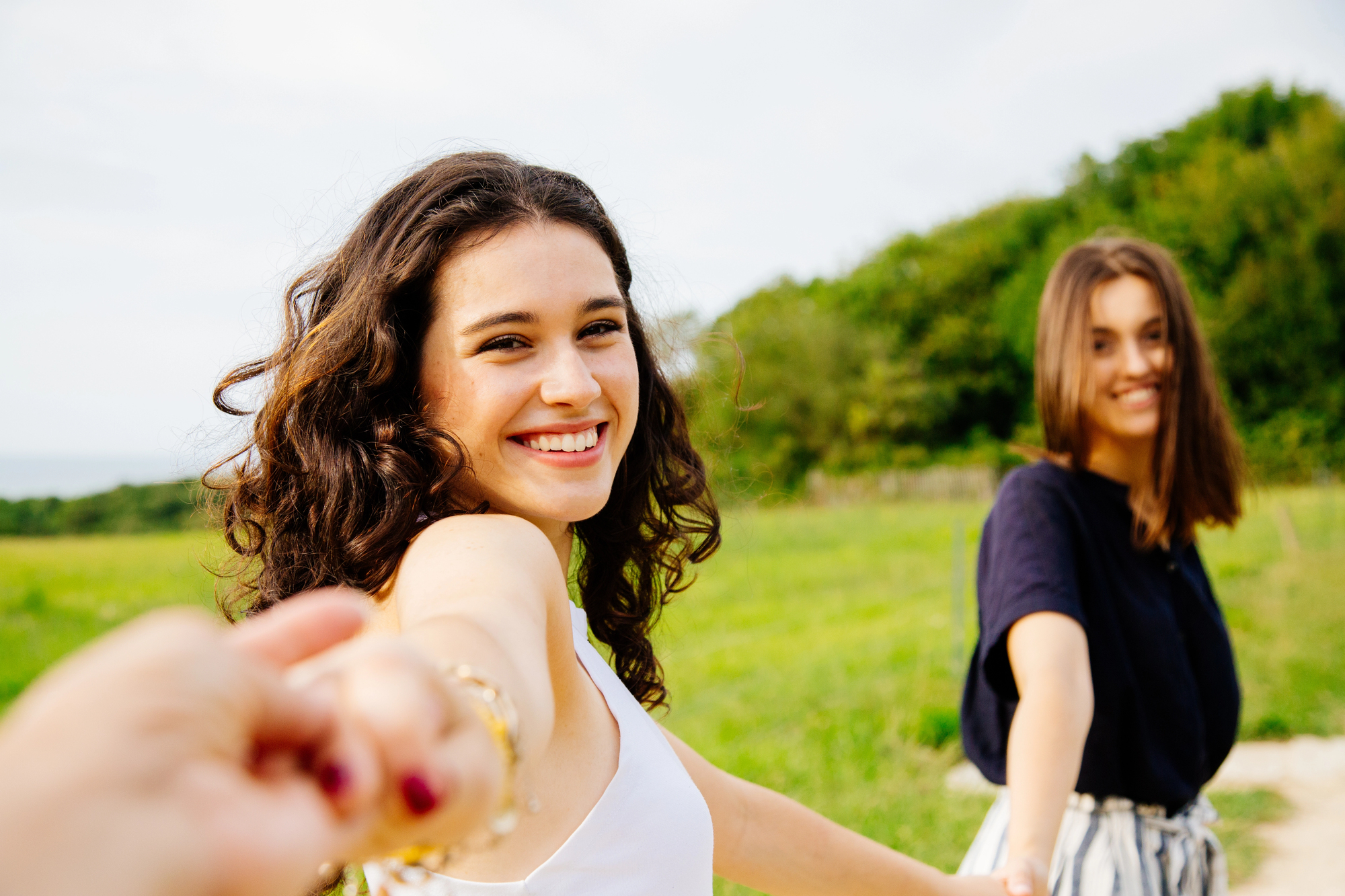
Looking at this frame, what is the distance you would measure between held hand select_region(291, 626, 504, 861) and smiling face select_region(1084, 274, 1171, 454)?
215 cm

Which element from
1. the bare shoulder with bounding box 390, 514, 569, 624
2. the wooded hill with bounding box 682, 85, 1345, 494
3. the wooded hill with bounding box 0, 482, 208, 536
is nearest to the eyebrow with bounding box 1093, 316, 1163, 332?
the bare shoulder with bounding box 390, 514, 569, 624

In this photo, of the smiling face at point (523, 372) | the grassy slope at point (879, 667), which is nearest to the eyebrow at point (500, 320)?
the smiling face at point (523, 372)

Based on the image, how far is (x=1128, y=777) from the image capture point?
2.07 metres

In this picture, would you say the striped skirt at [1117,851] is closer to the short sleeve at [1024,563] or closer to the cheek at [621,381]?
the short sleeve at [1024,563]

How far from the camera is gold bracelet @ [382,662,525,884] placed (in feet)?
1.92

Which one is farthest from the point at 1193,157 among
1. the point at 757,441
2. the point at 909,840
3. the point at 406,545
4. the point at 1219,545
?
the point at 406,545

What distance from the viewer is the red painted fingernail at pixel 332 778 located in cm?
47

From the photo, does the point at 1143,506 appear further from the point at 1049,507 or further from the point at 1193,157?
the point at 1193,157

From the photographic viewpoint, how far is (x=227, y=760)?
45 cm

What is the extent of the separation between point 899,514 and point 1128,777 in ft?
52.9

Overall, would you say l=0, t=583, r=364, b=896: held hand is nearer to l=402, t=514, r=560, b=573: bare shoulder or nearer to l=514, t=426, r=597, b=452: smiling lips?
l=402, t=514, r=560, b=573: bare shoulder

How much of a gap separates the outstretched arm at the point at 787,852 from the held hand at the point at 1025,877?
0.15 m

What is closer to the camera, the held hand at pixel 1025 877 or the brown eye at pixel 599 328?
the brown eye at pixel 599 328

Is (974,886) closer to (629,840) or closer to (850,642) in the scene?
(629,840)
